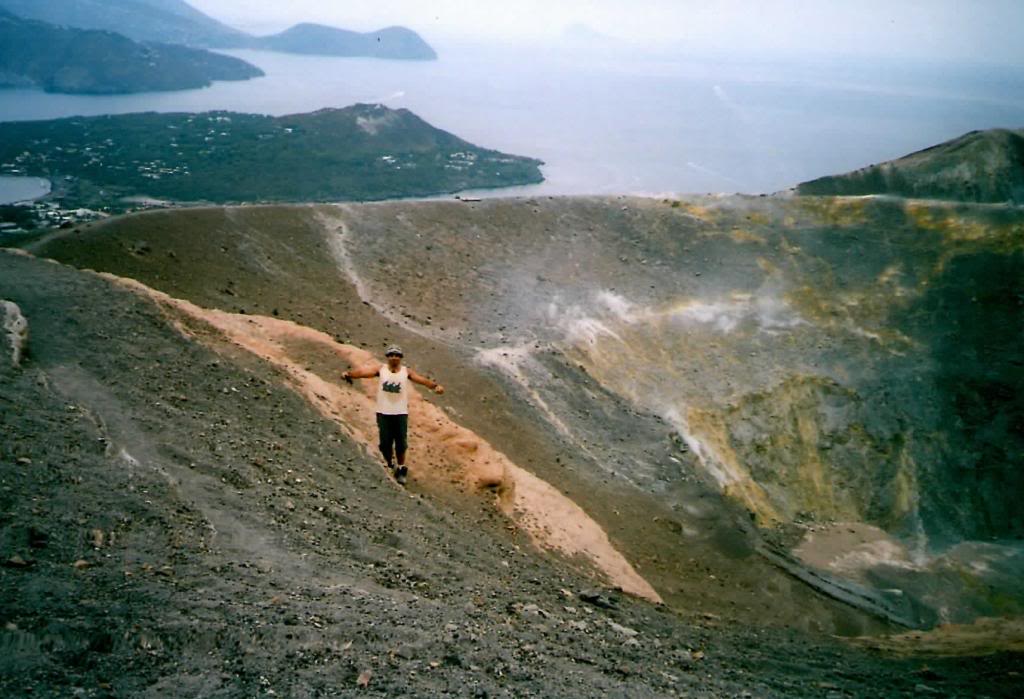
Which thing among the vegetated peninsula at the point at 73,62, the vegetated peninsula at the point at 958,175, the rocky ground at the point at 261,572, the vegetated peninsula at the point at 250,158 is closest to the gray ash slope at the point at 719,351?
the rocky ground at the point at 261,572

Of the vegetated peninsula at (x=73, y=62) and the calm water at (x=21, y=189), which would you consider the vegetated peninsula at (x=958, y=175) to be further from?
the vegetated peninsula at (x=73, y=62)

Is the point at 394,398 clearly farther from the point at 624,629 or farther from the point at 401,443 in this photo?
the point at 624,629

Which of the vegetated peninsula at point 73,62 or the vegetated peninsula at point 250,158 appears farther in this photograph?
the vegetated peninsula at point 73,62

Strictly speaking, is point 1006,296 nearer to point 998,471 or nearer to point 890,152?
point 998,471

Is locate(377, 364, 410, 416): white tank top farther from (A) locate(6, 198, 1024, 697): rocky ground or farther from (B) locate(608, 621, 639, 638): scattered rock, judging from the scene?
(B) locate(608, 621, 639, 638): scattered rock

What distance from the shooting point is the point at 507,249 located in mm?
30203

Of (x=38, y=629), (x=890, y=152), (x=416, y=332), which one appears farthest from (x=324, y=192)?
(x=890, y=152)

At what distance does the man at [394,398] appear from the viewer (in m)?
11.0

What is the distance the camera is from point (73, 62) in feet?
523

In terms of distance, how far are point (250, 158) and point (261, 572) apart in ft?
358

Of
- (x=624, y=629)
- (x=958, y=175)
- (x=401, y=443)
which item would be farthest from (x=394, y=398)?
(x=958, y=175)

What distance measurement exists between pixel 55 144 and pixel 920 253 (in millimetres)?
113912

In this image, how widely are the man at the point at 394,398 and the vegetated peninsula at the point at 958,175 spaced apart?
33604 mm

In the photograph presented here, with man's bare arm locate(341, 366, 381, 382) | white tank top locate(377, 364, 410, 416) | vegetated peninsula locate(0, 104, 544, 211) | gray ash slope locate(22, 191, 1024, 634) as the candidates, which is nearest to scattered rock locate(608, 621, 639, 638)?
white tank top locate(377, 364, 410, 416)
